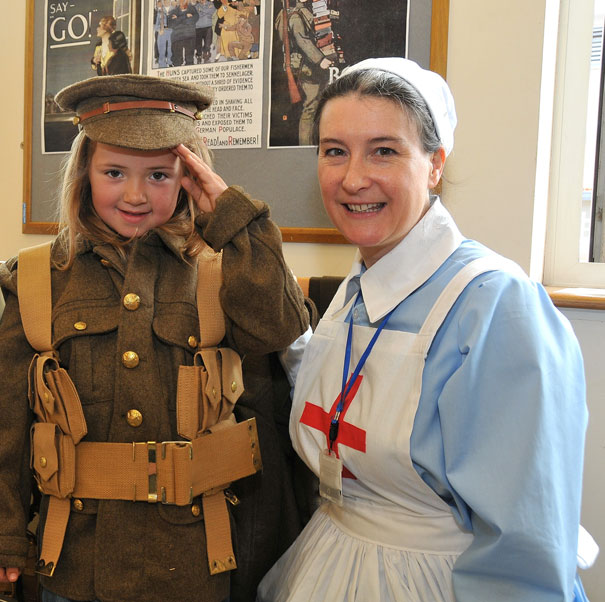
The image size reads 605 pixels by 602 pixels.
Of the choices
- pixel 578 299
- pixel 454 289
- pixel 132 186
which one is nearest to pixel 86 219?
pixel 132 186

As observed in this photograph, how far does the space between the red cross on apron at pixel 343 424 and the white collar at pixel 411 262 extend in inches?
5.6

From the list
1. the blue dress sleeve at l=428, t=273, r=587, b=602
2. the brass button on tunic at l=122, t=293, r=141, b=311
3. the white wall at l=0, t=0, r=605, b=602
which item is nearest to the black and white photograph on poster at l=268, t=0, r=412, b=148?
the white wall at l=0, t=0, r=605, b=602

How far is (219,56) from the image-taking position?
6.20ft

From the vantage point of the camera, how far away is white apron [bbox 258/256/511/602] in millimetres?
970

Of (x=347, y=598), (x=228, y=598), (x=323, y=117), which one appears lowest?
(x=228, y=598)

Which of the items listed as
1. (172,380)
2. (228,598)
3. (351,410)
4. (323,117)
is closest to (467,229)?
(323,117)

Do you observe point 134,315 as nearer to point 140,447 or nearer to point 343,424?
point 140,447

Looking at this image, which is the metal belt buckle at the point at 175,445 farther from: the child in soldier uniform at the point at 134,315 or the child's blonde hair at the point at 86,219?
the child's blonde hair at the point at 86,219

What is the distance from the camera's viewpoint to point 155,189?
1167 millimetres

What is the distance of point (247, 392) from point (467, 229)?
712 millimetres

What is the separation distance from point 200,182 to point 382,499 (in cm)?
66

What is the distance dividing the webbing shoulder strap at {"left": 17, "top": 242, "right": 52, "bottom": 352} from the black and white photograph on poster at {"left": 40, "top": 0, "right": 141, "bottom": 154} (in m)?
1.08

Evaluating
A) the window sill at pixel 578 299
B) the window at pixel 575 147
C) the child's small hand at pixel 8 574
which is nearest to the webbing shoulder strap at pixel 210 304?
the child's small hand at pixel 8 574

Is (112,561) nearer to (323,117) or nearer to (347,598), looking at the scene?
(347,598)
